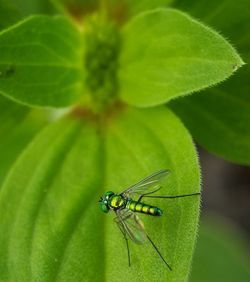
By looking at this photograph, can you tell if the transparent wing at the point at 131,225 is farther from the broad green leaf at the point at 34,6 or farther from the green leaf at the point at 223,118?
the broad green leaf at the point at 34,6

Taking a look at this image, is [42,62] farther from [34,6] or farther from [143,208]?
[34,6]

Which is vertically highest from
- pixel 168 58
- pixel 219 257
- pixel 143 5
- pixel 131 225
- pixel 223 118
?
pixel 143 5

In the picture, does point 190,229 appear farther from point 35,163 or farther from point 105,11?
point 105,11

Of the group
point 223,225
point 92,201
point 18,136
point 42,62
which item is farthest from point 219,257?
point 42,62

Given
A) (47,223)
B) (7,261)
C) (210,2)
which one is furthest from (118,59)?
(7,261)

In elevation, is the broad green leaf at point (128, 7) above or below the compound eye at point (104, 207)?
Result: above

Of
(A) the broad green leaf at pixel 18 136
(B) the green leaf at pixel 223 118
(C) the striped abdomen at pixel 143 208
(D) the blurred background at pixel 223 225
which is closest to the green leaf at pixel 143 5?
(B) the green leaf at pixel 223 118
